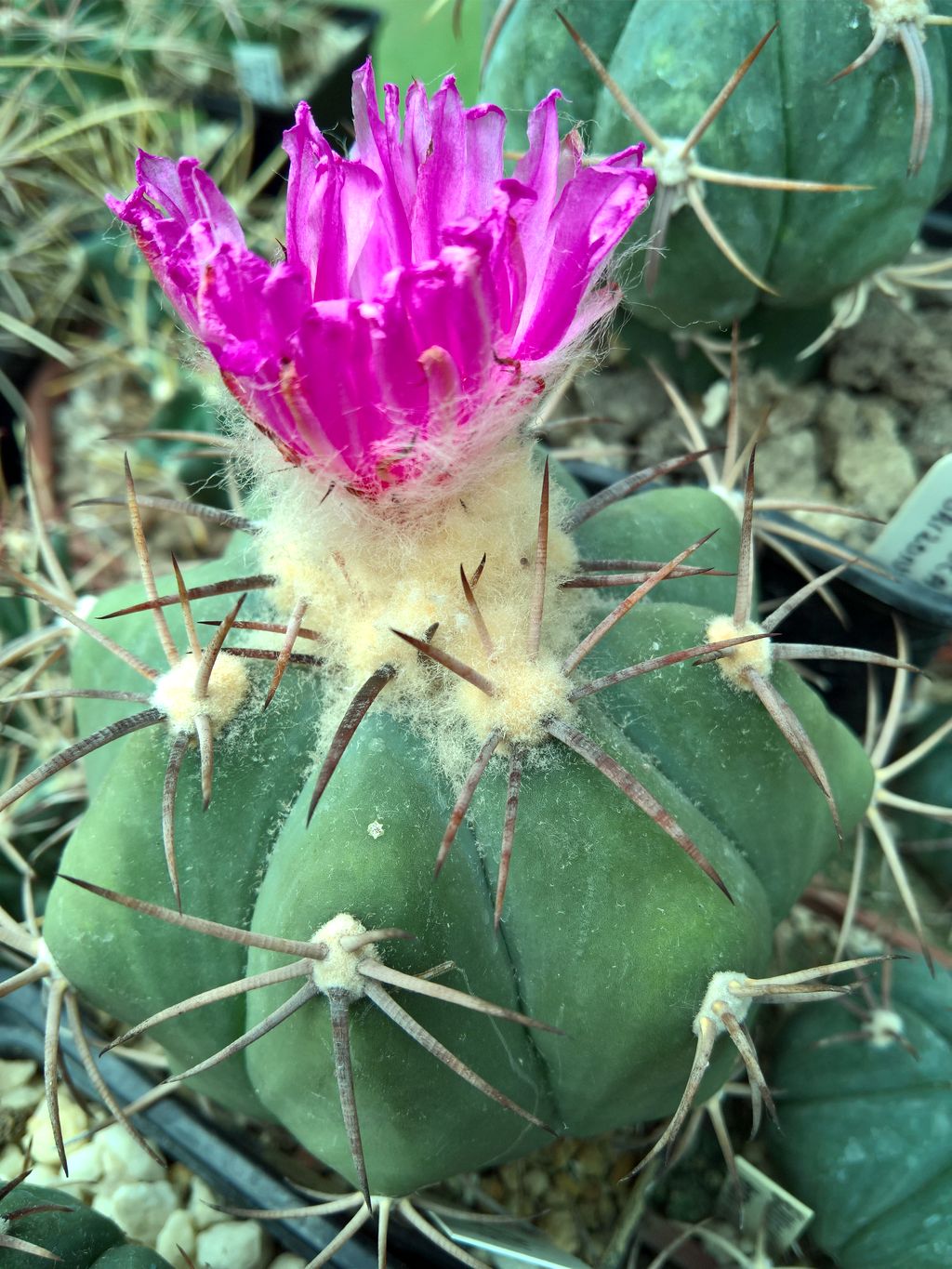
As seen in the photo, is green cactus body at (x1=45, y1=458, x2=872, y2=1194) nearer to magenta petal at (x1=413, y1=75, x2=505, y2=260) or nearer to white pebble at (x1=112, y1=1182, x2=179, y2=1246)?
magenta petal at (x1=413, y1=75, x2=505, y2=260)

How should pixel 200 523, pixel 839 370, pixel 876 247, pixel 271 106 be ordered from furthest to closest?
pixel 271 106, pixel 200 523, pixel 839 370, pixel 876 247

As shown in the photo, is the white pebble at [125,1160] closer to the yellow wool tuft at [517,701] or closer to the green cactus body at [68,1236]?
the green cactus body at [68,1236]

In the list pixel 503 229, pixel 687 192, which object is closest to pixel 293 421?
pixel 503 229

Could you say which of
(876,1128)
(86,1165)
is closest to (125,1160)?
(86,1165)

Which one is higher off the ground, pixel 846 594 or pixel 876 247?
pixel 876 247

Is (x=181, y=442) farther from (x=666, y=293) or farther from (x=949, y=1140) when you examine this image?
(x=949, y=1140)

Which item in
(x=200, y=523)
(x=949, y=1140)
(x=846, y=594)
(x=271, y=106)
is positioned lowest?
(x=949, y=1140)

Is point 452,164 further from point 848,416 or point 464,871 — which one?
point 848,416
